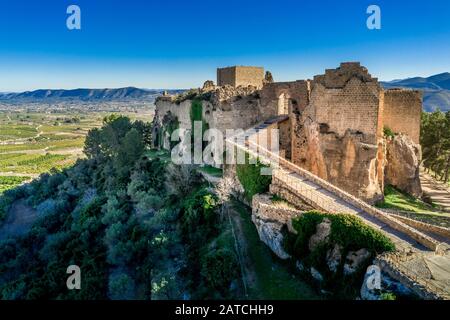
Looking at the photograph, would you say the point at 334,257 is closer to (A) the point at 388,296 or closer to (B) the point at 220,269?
(A) the point at 388,296

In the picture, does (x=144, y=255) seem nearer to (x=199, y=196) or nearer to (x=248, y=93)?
(x=199, y=196)

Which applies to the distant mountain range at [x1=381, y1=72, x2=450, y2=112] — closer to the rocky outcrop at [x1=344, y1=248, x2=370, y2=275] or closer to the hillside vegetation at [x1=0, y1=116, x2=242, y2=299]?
the hillside vegetation at [x1=0, y1=116, x2=242, y2=299]

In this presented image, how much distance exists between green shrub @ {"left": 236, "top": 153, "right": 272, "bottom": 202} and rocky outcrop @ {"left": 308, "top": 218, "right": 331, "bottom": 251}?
196 inches

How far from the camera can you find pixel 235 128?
97.5 feet

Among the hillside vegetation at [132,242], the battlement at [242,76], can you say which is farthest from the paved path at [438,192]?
the hillside vegetation at [132,242]

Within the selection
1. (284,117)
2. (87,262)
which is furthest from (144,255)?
(284,117)

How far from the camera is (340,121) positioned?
23.8m

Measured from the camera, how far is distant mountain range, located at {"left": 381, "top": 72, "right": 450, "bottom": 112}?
386 feet

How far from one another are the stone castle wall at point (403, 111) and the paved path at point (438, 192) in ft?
17.5

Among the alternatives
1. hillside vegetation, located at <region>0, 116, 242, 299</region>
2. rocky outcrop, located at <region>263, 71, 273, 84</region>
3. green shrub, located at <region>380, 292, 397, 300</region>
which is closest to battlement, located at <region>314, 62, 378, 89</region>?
hillside vegetation, located at <region>0, 116, 242, 299</region>

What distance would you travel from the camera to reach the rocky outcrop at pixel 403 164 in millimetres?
27359

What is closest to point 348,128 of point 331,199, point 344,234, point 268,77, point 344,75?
point 344,75

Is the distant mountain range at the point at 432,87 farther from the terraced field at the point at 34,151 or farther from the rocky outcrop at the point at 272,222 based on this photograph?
the rocky outcrop at the point at 272,222
